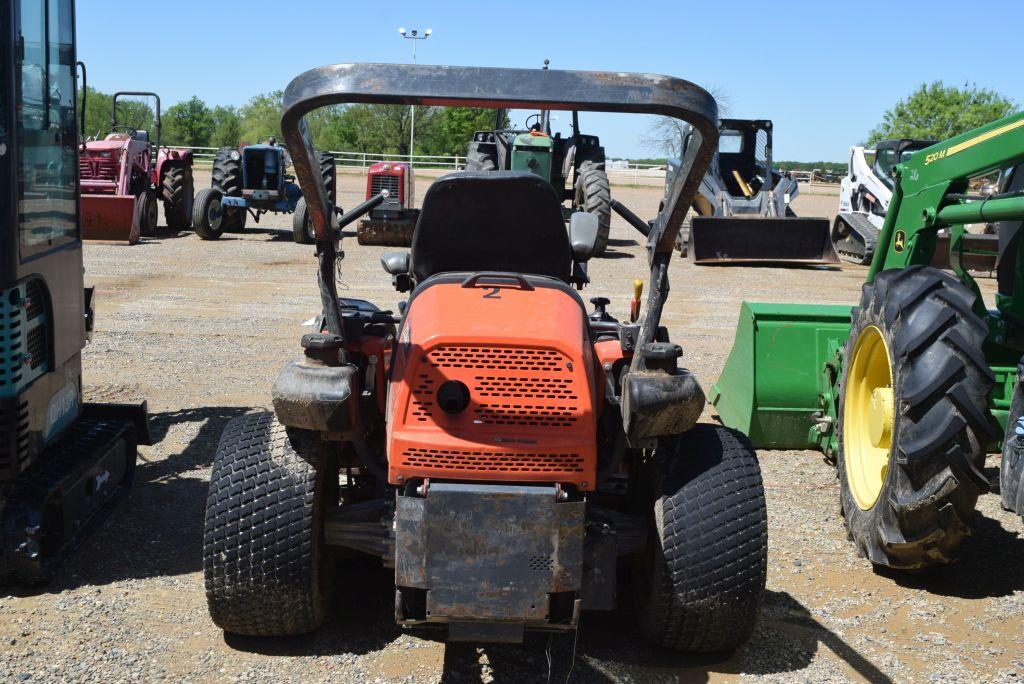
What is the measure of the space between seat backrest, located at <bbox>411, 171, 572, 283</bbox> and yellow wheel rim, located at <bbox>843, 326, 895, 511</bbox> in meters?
1.79

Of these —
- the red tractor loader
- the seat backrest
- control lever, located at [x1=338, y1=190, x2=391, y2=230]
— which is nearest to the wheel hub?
the red tractor loader

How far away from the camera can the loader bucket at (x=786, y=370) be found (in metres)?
6.67

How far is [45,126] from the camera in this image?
4.70 metres

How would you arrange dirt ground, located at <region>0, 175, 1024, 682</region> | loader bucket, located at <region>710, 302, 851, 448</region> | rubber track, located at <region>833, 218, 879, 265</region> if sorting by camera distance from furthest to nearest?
rubber track, located at <region>833, 218, 879, 265</region>
loader bucket, located at <region>710, 302, 851, 448</region>
dirt ground, located at <region>0, 175, 1024, 682</region>

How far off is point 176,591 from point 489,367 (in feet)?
6.02

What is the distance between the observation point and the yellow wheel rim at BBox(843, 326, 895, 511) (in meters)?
5.24

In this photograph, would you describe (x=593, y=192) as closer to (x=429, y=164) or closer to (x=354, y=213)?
(x=354, y=213)

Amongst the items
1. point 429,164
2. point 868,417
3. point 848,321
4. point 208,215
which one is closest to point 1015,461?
point 868,417

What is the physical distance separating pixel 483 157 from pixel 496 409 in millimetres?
15404

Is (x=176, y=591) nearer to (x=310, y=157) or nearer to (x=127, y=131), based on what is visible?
(x=310, y=157)

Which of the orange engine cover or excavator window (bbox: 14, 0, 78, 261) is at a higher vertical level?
excavator window (bbox: 14, 0, 78, 261)

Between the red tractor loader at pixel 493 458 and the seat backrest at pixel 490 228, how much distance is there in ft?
1.06

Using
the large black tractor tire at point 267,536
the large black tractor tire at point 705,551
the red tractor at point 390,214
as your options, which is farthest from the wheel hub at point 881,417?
the red tractor at point 390,214

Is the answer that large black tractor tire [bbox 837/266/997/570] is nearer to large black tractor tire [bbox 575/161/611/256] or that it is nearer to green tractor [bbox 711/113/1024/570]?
green tractor [bbox 711/113/1024/570]
